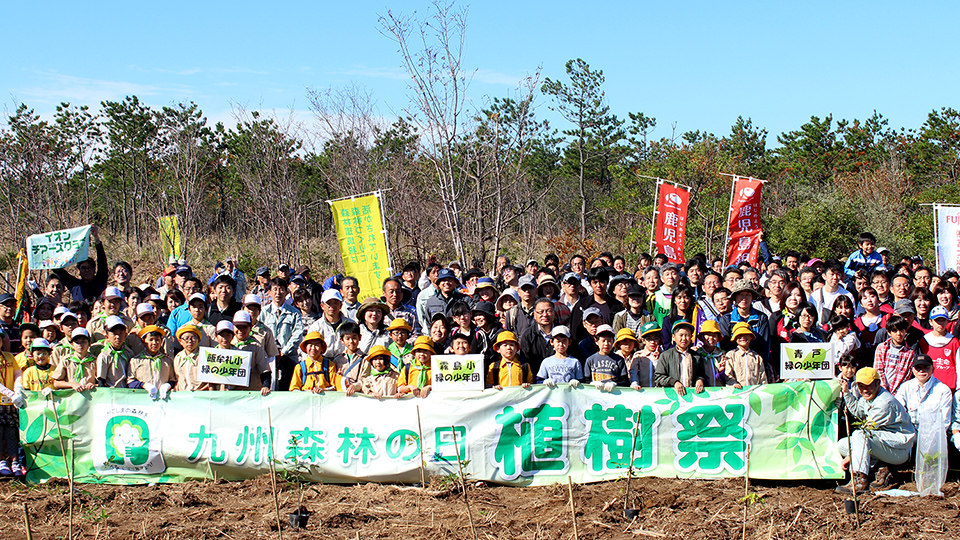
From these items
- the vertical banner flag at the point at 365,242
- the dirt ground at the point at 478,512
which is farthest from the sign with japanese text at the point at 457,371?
Answer: the vertical banner flag at the point at 365,242

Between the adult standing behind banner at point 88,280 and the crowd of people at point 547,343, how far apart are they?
1.51m

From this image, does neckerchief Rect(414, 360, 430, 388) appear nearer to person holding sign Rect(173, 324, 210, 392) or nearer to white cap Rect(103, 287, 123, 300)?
person holding sign Rect(173, 324, 210, 392)

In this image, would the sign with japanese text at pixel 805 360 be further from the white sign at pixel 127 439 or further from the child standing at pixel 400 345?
the white sign at pixel 127 439

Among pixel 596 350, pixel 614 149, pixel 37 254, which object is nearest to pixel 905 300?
pixel 596 350

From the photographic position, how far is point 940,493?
6594mm

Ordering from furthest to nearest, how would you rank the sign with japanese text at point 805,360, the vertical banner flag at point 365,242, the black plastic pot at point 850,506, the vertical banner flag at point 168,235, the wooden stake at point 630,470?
the vertical banner flag at point 168,235 < the vertical banner flag at point 365,242 < the sign with japanese text at point 805,360 < the wooden stake at point 630,470 < the black plastic pot at point 850,506

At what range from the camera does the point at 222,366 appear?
7324 mm

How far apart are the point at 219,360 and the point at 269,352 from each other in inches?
32.4

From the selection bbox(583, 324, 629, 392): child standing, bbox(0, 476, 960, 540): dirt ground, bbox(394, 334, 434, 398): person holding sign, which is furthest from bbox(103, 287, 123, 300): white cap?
bbox(583, 324, 629, 392): child standing

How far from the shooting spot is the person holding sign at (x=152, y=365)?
766 cm

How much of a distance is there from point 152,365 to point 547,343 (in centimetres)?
370

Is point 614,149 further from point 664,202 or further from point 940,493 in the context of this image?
point 940,493

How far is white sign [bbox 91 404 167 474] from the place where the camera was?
7.36 metres

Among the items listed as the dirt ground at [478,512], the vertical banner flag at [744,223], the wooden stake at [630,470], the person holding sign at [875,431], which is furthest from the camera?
the vertical banner flag at [744,223]
